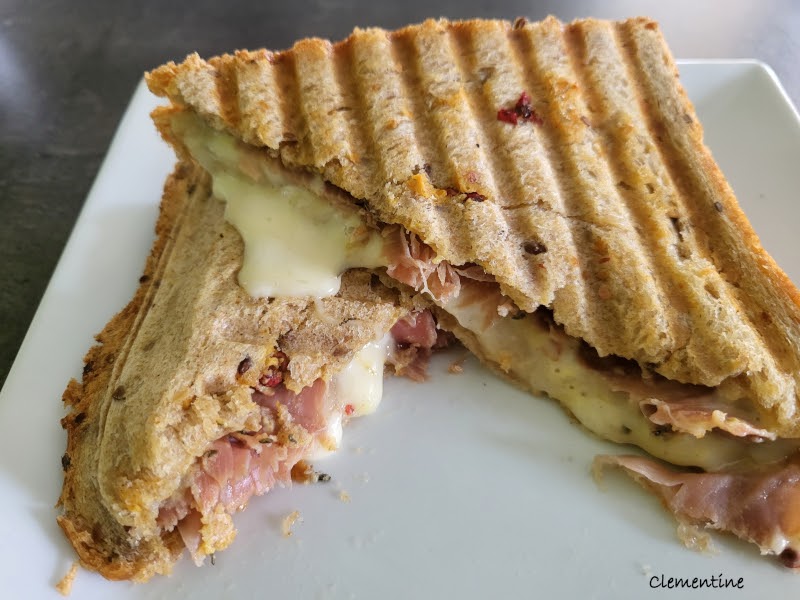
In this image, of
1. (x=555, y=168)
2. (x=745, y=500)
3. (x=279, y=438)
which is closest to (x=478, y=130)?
(x=555, y=168)

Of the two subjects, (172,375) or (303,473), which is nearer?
(172,375)

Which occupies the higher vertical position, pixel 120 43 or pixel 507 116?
pixel 507 116

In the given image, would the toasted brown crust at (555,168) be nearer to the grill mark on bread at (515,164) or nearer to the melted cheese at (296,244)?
the grill mark on bread at (515,164)

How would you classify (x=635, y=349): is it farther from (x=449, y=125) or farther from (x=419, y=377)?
(x=449, y=125)

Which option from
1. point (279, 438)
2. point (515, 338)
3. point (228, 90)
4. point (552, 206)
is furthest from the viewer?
point (228, 90)

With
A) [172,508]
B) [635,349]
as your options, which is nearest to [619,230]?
[635,349]

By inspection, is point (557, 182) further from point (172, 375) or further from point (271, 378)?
point (172, 375)
